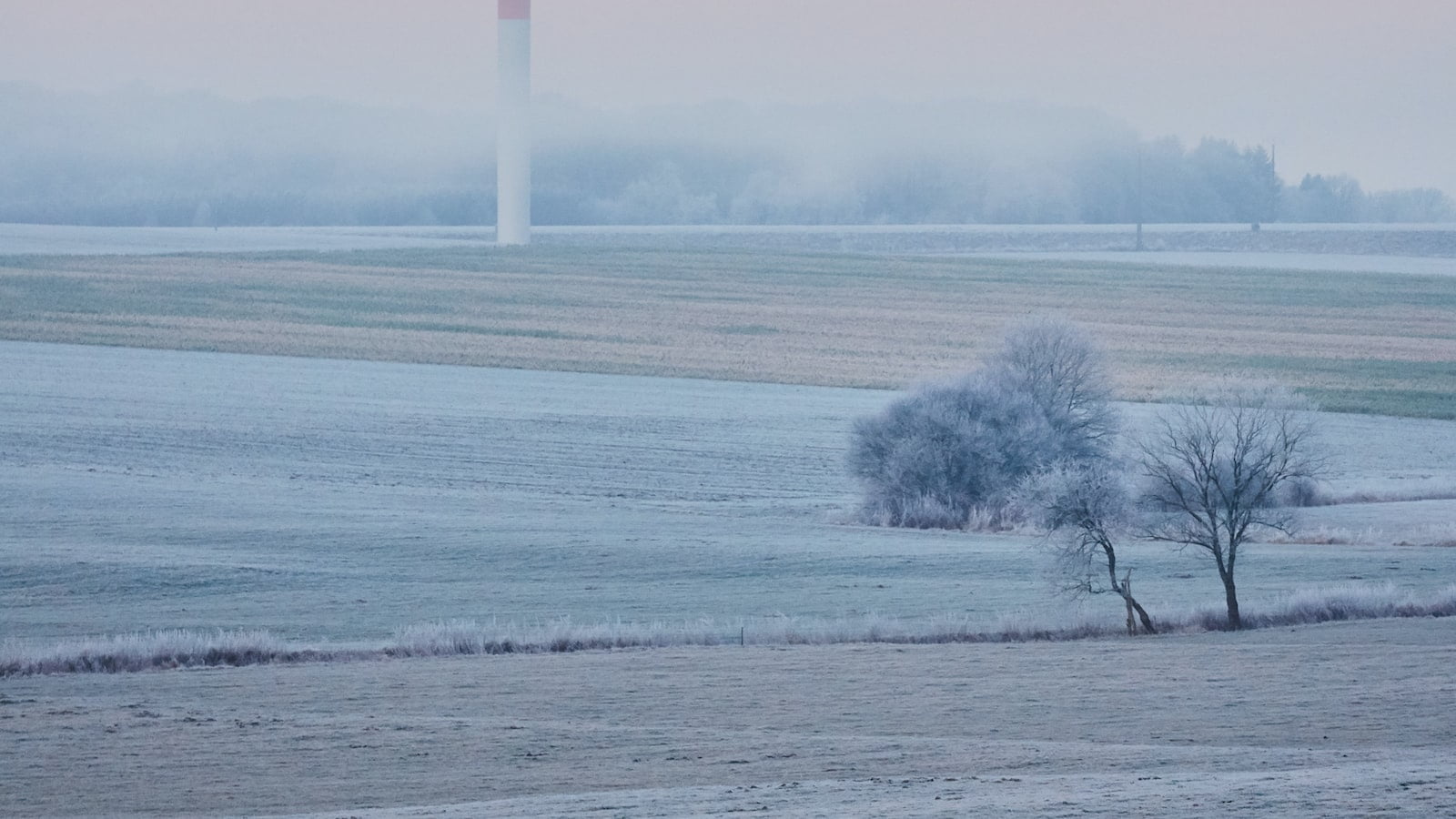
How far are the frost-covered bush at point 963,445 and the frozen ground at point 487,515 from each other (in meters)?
1.28

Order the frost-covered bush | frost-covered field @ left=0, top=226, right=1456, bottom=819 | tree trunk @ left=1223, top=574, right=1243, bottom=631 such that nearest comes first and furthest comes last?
1. frost-covered field @ left=0, top=226, right=1456, bottom=819
2. tree trunk @ left=1223, top=574, right=1243, bottom=631
3. the frost-covered bush

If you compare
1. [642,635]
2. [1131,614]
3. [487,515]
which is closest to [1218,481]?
[1131,614]

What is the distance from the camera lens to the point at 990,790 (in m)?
13.9

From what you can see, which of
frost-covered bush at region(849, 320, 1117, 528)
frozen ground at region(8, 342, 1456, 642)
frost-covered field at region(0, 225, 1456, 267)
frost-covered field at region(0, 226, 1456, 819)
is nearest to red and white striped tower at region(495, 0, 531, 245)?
frost-covered field at region(0, 225, 1456, 267)

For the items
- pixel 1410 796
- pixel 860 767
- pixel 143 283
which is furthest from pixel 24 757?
pixel 143 283

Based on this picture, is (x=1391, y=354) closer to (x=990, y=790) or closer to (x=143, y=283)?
(x=143, y=283)

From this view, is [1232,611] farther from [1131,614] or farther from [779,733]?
[779,733]

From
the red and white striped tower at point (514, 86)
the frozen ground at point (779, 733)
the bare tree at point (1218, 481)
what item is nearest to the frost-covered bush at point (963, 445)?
the bare tree at point (1218, 481)

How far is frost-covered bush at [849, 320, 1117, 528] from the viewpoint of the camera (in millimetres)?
37375

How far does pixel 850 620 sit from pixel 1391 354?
1843 inches

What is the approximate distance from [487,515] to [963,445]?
10.3 m

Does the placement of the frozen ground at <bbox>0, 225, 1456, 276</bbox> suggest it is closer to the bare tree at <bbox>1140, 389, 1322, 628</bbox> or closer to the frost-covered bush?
the frost-covered bush

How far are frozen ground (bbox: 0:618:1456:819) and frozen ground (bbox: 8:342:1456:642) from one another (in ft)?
13.1

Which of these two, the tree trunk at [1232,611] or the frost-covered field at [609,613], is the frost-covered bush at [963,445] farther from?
the tree trunk at [1232,611]
